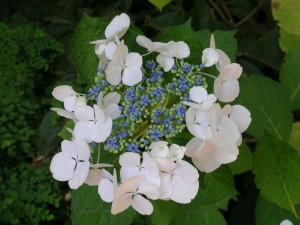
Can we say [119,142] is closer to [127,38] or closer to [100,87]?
[100,87]

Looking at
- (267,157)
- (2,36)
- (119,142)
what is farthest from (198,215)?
(2,36)

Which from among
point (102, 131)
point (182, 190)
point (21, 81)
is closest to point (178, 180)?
point (182, 190)

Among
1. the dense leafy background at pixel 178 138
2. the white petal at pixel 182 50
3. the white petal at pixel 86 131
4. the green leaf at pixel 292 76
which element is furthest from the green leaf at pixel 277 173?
the white petal at pixel 86 131

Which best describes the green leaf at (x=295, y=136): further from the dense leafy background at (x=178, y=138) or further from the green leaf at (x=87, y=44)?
the green leaf at (x=87, y=44)

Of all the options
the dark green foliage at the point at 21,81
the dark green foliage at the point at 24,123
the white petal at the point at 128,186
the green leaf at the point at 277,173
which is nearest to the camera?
the white petal at the point at 128,186

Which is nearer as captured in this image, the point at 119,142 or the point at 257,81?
the point at 119,142

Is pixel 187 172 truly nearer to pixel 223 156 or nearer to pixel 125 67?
pixel 223 156

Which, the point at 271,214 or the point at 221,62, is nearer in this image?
the point at 221,62
